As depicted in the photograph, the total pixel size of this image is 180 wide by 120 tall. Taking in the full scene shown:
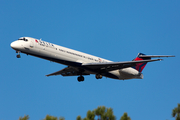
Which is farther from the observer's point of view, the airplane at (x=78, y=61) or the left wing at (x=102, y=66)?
the left wing at (x=102, y=66)

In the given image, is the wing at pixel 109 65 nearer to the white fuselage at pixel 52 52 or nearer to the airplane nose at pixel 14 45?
the white fuselage at pixel 52 52

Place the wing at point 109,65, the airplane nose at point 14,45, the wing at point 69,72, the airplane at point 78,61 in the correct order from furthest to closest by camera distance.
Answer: the wing at point 69,72 → the wing at point 109,65 → the airplane at point 78,61 → the airplane nose at point 14,45

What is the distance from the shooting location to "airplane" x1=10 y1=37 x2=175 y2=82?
35469mm

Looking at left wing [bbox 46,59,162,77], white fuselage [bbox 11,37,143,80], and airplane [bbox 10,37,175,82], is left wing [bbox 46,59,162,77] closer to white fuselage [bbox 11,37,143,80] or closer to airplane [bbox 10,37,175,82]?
airplane [bbox 10,37,175,82]

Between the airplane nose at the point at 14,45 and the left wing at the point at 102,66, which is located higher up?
the airplane nose at the point at 14,45

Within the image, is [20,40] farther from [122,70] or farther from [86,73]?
[122,70]

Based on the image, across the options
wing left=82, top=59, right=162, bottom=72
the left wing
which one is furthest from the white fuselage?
wing left=82, top=59, right=162, bottom=72

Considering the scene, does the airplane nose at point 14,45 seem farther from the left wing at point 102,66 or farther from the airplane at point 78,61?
the left wing at point 102,66

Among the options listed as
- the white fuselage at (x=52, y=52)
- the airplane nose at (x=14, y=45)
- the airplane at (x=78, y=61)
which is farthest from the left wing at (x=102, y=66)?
the airplane nose at (x=14, y=45)

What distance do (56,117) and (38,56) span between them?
11.4 m

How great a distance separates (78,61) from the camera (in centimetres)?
3788

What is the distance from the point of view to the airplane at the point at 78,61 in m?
35.5

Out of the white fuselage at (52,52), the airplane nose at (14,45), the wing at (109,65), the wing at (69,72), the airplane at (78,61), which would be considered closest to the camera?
the airplane nose at (14,45)

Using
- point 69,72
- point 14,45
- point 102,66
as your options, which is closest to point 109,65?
point 102,66
